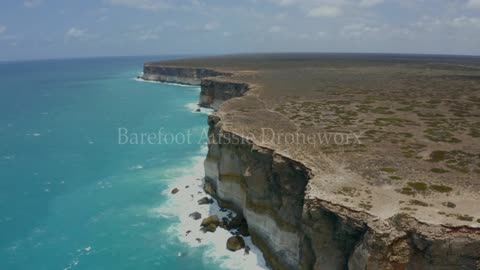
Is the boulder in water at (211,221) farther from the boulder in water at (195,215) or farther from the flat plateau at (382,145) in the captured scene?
the flat plateau at (382,145)

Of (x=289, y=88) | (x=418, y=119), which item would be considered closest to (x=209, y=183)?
(x=418, y=119)

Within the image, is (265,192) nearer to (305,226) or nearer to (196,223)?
(305,226)

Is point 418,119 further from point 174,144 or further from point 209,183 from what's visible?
point 174,144

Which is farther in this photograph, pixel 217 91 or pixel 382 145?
pixel 217 91

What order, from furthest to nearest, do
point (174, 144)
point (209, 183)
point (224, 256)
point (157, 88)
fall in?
point (157, 88) < point (174, 144) < point (209, 183) < point (224, 256)

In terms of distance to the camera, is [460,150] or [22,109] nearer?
[460,150]

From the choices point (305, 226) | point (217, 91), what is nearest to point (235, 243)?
point (305, 226)

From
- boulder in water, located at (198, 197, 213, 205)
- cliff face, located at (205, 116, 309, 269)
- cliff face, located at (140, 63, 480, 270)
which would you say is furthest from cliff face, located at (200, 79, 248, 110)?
cliff face, located at (205, 116, 309, 269)

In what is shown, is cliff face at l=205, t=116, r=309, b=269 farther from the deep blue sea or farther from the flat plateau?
the deep blue sea
